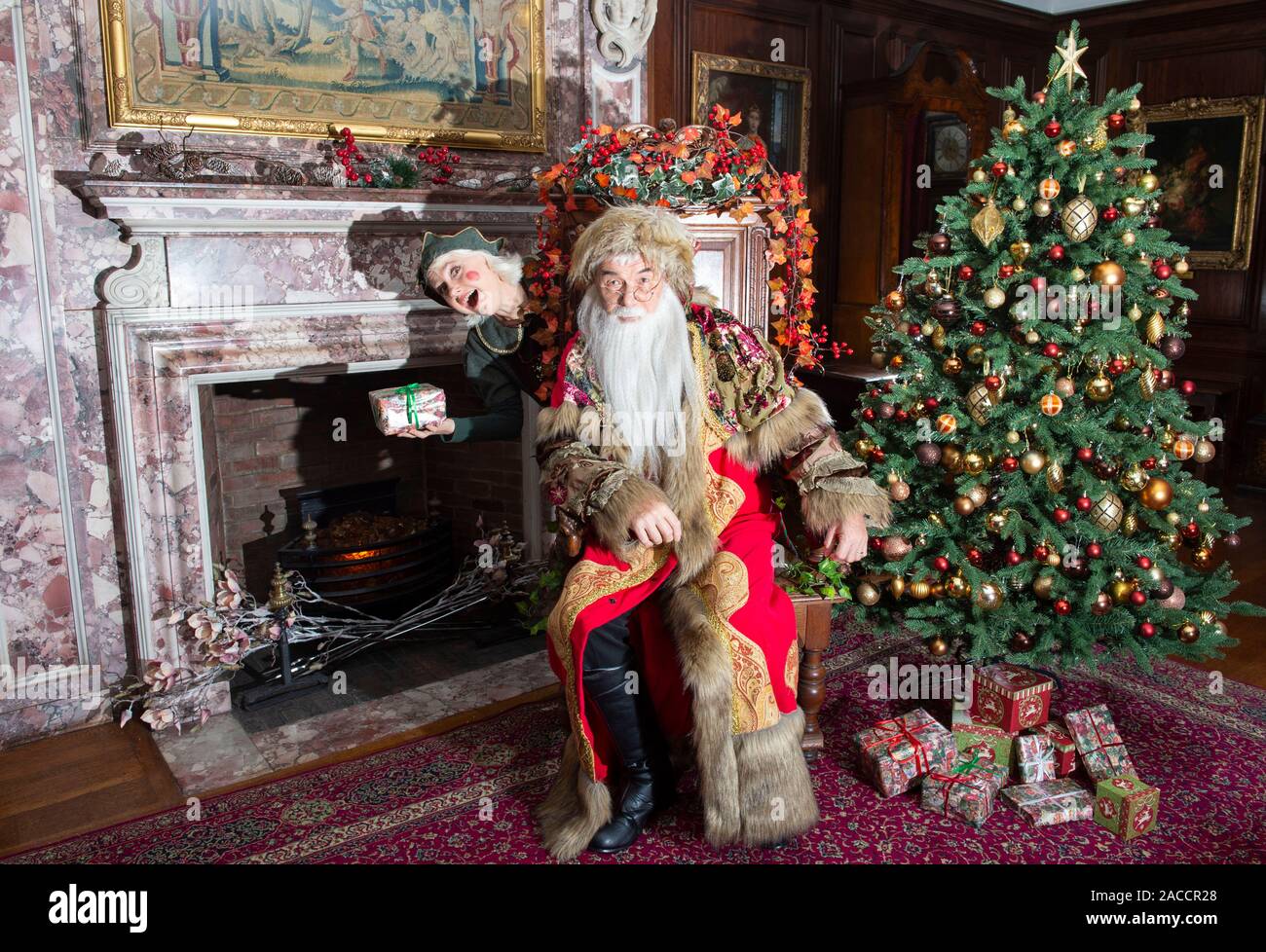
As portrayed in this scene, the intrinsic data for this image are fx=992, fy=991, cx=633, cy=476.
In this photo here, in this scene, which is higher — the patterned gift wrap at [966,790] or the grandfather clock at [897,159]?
the grandfather clock at [897,159]

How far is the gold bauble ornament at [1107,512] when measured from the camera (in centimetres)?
316

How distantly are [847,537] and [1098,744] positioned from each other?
1.05m

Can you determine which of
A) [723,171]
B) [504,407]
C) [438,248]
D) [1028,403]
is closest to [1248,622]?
[1028,403]

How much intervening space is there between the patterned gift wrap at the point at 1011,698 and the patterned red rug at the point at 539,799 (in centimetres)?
33

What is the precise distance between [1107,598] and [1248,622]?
147 cm

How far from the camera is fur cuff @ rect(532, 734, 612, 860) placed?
257 cm

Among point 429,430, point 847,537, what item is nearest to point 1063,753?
point 847,537

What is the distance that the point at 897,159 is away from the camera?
550cm

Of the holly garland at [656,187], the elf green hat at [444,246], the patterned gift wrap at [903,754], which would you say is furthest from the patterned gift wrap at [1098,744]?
the elf green hat at [444,246]

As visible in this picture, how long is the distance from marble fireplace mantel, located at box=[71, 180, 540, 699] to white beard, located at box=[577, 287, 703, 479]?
1328 millimetres

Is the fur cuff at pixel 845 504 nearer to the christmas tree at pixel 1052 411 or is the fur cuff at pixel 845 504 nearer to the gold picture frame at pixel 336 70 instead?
the christmas tree at pixel 1052 411

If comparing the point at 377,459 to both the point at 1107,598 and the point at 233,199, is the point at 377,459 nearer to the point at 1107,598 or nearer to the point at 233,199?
the point at 233,199

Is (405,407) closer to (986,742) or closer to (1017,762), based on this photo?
(986,742)

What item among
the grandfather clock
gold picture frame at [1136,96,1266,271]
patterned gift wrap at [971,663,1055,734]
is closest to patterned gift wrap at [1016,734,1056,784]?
patterned gift wrap at [971,663,1055,734]
